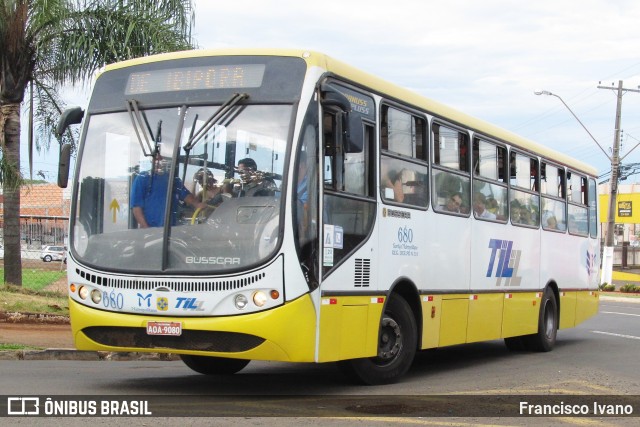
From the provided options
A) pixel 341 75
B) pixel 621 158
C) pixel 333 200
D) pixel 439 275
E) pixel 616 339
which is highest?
pixel 621 158

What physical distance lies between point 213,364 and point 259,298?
2.89 metres

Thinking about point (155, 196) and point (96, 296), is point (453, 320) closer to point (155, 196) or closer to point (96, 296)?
point (155, 196)

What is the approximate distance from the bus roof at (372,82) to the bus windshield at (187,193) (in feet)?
2.04

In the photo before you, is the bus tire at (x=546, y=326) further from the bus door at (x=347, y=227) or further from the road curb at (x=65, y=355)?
the road curb at (x=65, y=355)

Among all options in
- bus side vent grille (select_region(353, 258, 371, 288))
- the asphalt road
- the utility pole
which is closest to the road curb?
the asphalt road

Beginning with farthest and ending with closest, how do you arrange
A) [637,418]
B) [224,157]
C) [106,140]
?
[106,140], [224,157], [637,418]

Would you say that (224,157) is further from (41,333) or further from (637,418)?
(41,333)

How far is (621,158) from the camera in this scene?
144ft

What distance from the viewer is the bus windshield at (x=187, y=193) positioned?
8.94 metres

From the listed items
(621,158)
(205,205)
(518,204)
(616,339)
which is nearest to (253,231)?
(205,205)

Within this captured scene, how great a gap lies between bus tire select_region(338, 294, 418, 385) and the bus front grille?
69.6 inches

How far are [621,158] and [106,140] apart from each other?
123 ft

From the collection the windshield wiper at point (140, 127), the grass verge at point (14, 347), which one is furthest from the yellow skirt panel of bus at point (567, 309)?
the windshield wiper at point (140, 127)

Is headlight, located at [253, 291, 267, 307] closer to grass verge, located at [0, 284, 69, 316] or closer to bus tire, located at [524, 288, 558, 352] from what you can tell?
bus tire, located at [524, 288, 558, 352]
